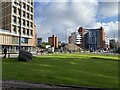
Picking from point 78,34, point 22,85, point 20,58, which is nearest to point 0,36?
point 20,58

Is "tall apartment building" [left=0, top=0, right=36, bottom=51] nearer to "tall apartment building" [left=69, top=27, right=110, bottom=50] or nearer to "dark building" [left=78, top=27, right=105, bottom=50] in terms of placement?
"tall apartment building" [left=69, top=27, right=110, bottom=50]

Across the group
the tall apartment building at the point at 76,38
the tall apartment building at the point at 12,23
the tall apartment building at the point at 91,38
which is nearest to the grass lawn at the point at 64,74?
the tall apartment building at the point at 12,23

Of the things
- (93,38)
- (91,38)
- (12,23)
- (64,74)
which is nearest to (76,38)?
(91,38)

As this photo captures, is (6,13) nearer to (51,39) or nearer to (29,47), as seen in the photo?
(29,47)

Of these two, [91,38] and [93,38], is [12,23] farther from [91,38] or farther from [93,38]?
[93,38]

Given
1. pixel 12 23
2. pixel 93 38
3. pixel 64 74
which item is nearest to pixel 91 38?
pixel 93 38

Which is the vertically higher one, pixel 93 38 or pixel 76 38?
pixel 93 38

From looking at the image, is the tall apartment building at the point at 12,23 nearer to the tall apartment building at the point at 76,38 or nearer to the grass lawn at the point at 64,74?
the grass lawn at the point at 64,74

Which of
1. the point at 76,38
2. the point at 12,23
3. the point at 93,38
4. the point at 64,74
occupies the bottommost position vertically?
the point at 64,74

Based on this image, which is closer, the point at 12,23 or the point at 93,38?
the point at 12,23

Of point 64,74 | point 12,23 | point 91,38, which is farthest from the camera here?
point 91,38

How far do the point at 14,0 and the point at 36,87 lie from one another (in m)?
71.8

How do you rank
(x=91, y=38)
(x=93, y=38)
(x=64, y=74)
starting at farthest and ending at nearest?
(x=93, y=38)
(x=91, y=38)
(x=64, y=74)

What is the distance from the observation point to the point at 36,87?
9312mm
